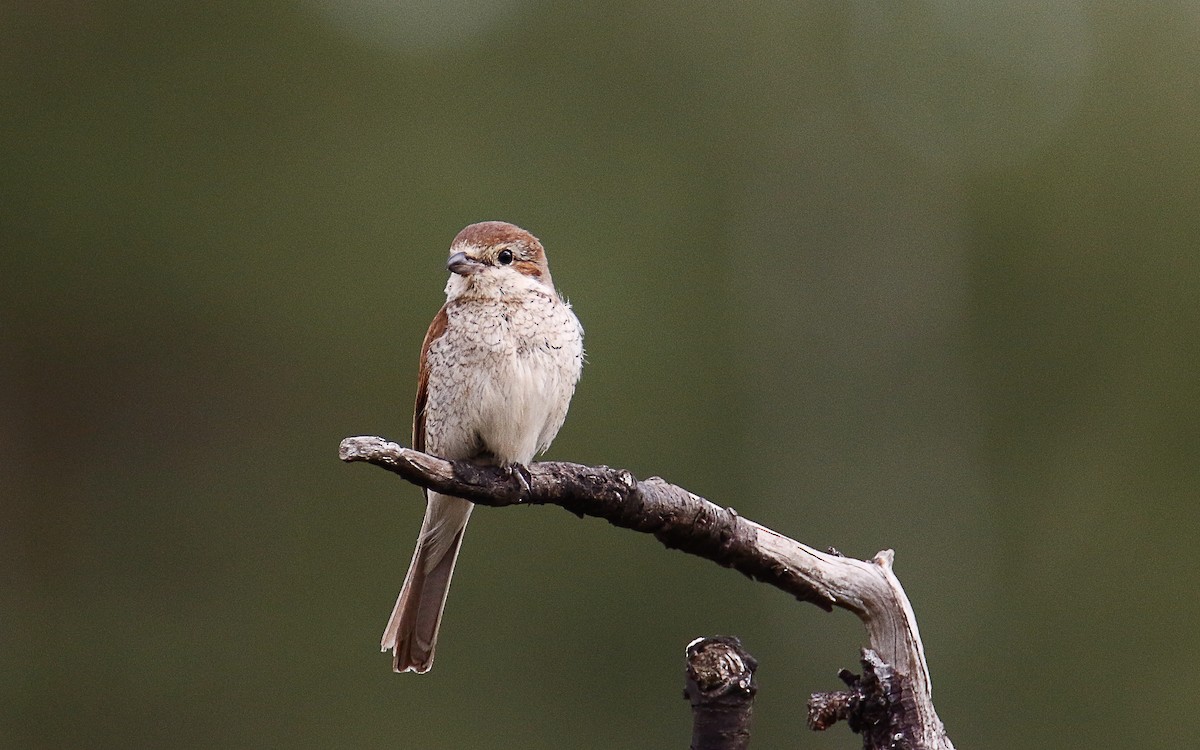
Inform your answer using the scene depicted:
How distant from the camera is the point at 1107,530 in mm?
13211

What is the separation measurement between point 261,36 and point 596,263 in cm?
531

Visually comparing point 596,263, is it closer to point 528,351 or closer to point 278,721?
point 278,721

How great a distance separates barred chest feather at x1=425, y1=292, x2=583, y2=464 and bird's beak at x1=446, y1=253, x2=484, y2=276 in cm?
10

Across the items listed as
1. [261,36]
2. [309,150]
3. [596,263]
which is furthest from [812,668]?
[261,36]

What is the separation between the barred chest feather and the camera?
4.66m

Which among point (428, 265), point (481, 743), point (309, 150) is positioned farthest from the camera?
point (309, 150)

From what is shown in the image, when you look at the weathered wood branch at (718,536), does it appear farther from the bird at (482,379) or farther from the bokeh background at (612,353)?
the bokeh background at (612,353)

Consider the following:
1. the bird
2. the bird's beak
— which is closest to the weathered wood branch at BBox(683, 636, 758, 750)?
the bird

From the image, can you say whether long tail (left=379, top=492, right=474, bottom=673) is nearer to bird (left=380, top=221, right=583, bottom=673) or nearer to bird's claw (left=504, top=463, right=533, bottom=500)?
bird (left=380, top=221, right=583, bottom=673)

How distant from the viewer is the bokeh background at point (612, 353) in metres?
12.2

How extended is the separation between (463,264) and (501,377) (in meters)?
0.49

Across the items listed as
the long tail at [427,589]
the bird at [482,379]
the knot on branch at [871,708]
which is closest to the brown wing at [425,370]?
the bird at [482,379]

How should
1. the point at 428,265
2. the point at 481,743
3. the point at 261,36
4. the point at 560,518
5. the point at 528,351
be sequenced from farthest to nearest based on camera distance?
1. the point at 261,36
2. the point at 428,265
3. the point at 560,518
4. the point at 481,743
5. the point at 528,351

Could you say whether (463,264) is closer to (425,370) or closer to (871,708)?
(425,370)
